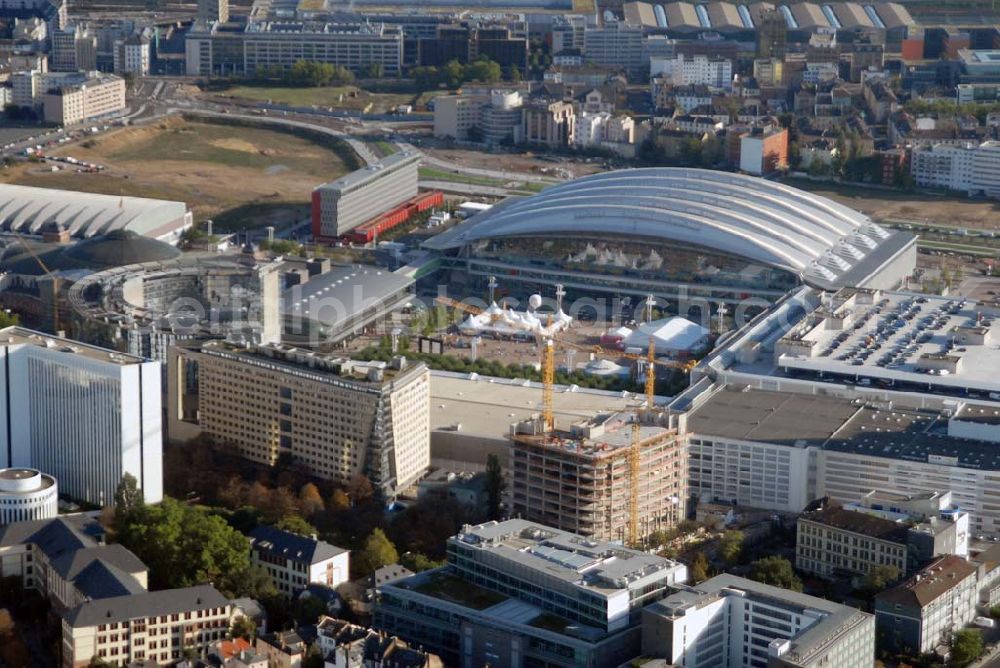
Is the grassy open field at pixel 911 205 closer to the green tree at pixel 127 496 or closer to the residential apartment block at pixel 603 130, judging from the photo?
the residential apartment block at pixel 603 130

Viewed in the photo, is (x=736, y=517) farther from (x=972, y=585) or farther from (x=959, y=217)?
(x=959, y=217)

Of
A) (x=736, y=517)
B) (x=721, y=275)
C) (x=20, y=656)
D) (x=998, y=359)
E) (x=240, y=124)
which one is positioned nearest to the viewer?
(x=20, y=656)

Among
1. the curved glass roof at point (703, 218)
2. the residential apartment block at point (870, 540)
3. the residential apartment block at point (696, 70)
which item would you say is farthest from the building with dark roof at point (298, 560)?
the residential apartment block at point (696, 70)

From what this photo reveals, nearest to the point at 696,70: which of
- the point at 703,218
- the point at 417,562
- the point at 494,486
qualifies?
the point at 703,218

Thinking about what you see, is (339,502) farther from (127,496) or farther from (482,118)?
(482,118)

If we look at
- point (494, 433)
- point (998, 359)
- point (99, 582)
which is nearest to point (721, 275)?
point (998, 359)

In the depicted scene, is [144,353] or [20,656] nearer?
[20,656]
